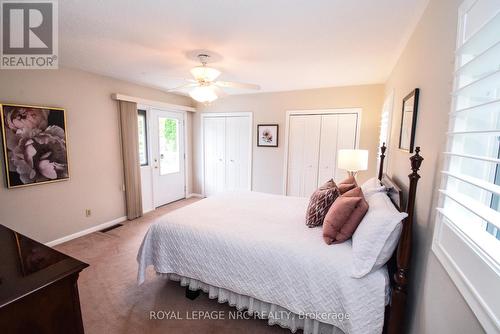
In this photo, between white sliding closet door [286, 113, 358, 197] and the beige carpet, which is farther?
white sliding closet door [286, 113, 358, 197]

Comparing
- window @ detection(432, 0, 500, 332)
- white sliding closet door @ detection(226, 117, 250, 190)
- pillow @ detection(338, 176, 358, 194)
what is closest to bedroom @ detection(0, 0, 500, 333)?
window @ detection(432, 0, 500, 332)

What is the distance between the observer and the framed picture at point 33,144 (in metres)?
2.58

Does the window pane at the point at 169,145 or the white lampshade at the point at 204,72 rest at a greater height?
the white lampshade at the point at 204,72

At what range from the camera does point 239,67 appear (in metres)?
2.98

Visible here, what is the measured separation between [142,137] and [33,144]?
1.63 meters

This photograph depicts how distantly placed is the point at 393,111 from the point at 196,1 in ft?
7.69

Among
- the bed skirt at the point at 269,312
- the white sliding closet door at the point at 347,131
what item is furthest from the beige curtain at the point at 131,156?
the white sliding closet door at the point at 347,131

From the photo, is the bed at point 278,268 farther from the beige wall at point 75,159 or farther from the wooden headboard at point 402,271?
the beige wall at point 75,159

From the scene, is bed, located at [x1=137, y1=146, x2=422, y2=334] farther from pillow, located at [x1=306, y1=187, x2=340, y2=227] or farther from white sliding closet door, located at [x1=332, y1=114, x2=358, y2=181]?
Result: white sliding closet door, located at [x1=332, y1=114, x2=358, y2=181]

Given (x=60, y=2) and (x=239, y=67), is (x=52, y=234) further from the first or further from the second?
(x=239, y=67)

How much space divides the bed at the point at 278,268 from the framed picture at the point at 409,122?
39 centimetres

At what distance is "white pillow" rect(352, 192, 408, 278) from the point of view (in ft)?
4.62

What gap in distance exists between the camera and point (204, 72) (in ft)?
8.18

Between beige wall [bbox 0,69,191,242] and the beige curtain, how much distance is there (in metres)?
0.10
